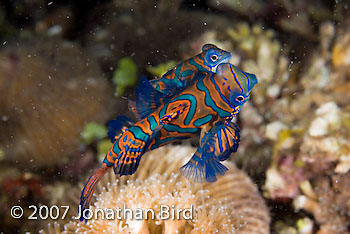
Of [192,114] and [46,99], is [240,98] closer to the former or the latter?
[192,114]

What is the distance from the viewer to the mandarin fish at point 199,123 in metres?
1.49

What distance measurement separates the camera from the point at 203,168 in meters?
1.77

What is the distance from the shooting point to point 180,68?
171 cm

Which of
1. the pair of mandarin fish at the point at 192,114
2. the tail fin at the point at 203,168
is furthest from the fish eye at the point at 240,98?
the tail fin at the point at 203,168

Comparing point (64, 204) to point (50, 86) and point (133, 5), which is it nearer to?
point (50, 86)

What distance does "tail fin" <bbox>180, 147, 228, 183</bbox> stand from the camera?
68.9 inches

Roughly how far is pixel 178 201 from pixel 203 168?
66 cm

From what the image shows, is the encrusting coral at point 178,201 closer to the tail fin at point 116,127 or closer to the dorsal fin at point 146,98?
the tail fin at point 116,127

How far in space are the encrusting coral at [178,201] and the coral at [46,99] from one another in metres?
0.82

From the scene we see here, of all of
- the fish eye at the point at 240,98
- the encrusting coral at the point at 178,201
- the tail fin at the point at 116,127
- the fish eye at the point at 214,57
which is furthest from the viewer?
the encrusting coral at the point at 178,201

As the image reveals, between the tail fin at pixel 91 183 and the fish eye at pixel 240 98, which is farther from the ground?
the fish eye at pixel 240 98

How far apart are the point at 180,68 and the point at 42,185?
7.65 ft

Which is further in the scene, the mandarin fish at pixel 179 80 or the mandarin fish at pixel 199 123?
the mandarin fish at pixel 179 80

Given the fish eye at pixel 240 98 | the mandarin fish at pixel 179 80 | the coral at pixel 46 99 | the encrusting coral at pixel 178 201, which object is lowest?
the encrusting coral at pixel 178 201
